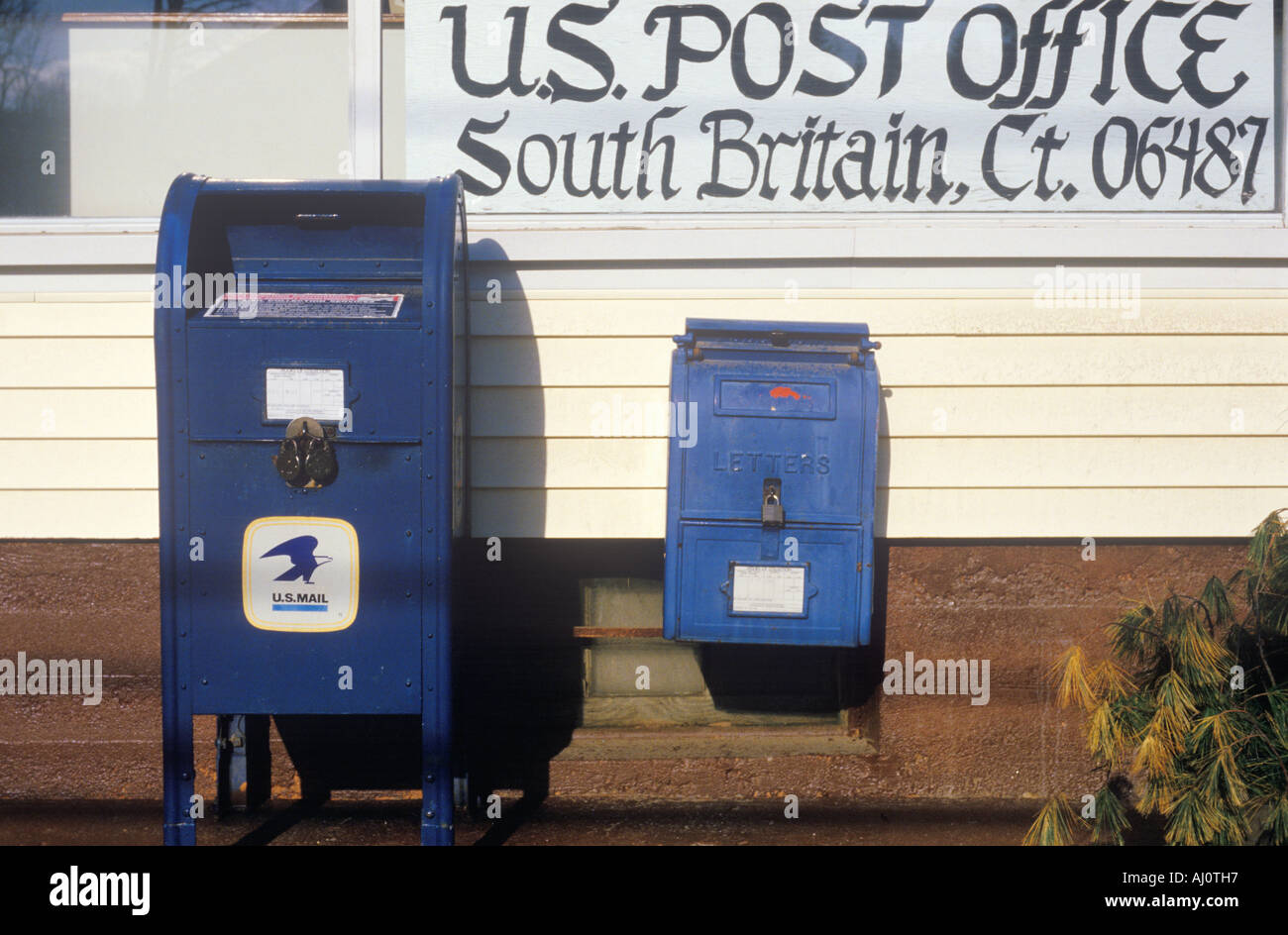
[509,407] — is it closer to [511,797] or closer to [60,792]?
[511,797]

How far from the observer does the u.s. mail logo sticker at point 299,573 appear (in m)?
3.33

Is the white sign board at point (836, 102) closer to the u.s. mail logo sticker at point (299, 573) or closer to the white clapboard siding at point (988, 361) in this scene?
the white clapboard siding at point (988, 361)

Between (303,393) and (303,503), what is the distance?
369mm

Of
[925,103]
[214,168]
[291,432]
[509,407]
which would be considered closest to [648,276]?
[509,407]

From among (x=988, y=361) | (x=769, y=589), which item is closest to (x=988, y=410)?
(x=988, y=361)

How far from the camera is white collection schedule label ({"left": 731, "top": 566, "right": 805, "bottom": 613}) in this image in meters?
3.82

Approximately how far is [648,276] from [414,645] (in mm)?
1900

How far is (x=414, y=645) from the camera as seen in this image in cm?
338

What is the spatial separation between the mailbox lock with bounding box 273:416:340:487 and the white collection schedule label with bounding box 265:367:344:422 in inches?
1.7

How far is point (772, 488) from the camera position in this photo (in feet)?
12.5

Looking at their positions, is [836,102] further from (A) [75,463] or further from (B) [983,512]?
(A) [75,463]

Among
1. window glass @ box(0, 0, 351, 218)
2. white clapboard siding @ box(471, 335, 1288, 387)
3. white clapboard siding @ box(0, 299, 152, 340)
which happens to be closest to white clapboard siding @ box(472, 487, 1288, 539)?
white clapboard siding @ box(471, 335, 1288, 387)

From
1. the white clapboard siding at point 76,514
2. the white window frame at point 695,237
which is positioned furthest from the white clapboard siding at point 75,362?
the white clapboard siding at point 76,514

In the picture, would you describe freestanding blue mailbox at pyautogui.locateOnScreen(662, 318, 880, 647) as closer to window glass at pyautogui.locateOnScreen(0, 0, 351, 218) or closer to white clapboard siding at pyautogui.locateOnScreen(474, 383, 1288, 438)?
white clapboard siding at pyautogui.locateOnScreen(474, 383, 1288, 438)
